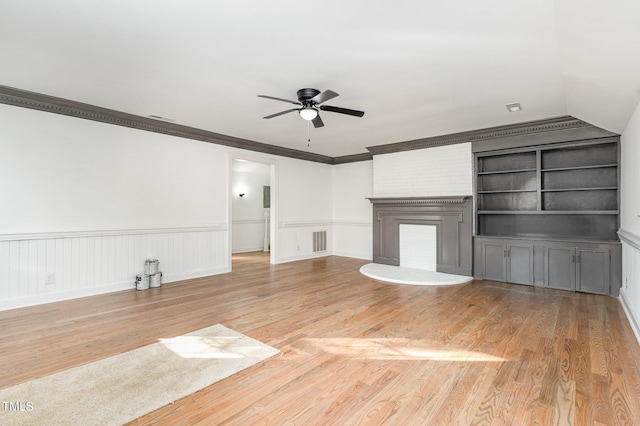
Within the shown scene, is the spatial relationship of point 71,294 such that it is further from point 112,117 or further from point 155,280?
point 112,117

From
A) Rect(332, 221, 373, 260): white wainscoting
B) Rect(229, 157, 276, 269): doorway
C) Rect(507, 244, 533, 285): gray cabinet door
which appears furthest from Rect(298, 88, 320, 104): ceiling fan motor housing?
Rect(229, 157, 276, 269): doorway

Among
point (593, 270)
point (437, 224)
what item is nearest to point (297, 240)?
point (437, 224)

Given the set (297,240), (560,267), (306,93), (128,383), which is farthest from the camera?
(297,240)

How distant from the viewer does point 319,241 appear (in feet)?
26.5

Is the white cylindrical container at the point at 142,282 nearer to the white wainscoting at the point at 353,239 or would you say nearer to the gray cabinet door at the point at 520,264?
the white wainscoting at the point at 353,239

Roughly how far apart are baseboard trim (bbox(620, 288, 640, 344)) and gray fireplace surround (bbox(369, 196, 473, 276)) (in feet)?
6.40

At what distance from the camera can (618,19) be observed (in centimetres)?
203

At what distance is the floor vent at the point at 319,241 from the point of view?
26.1 feet

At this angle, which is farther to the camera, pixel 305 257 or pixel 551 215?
pixel 305 257

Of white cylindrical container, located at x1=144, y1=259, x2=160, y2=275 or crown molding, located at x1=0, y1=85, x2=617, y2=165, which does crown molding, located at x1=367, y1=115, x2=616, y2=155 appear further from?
white cylindrical container, located at x1=144, y1=259, x2=160, y2=275

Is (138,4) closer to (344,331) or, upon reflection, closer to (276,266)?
(344,331)

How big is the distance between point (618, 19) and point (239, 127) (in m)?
4.69

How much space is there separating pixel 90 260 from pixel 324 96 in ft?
13.1

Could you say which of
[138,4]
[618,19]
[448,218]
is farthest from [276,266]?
[618,19]
